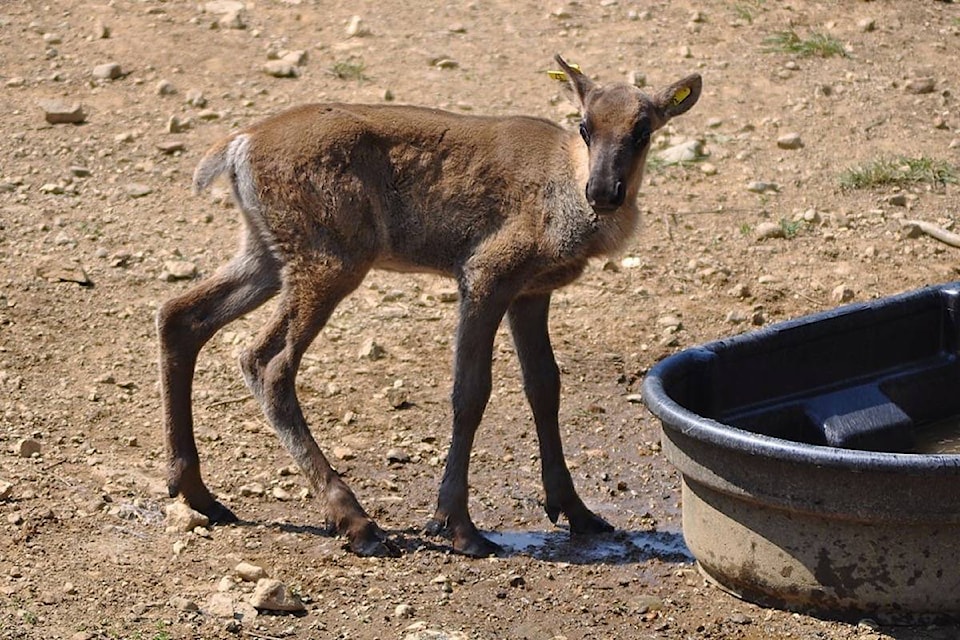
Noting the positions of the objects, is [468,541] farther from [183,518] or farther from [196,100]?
[196,100]

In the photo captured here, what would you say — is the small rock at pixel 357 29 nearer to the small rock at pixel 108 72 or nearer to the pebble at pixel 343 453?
the small rock at pixel 108 72

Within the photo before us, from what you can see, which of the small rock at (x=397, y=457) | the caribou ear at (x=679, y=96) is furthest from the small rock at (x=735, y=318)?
the small rock at (x=397, y=457)

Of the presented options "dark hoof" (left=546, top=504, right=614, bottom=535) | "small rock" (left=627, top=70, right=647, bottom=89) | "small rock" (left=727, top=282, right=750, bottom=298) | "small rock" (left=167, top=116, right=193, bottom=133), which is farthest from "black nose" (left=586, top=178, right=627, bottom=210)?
"small rock" (left=167, top=116, right=193, bottom=133)

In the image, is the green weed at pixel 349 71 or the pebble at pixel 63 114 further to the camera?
the green weed at pixel 349 71

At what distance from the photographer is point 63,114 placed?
451 inches

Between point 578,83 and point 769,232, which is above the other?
point 578,83

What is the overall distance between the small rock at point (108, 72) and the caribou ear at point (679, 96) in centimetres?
Result: 607

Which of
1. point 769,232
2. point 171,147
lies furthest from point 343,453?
point 171,147

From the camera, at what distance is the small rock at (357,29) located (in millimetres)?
12703

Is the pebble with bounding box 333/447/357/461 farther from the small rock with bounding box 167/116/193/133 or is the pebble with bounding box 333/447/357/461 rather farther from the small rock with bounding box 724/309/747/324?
A: the small rock with bounding box 167/116/193/133

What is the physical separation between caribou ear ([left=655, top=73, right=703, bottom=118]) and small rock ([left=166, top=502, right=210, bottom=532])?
8.98 ft

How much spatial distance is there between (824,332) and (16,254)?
16.8ft

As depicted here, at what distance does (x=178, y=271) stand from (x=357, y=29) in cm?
383

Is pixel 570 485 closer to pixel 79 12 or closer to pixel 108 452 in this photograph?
pixel 108 452
